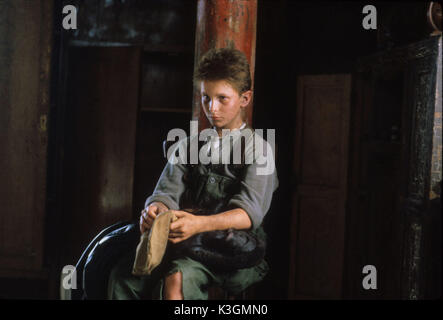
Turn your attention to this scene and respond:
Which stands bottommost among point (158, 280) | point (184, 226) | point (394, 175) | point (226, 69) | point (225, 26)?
point (158, 280)

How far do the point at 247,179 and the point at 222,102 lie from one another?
0.25 metres

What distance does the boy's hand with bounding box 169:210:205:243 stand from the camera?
1177mm

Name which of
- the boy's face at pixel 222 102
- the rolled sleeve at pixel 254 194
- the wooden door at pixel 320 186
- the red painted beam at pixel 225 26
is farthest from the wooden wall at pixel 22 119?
the wooden door at pixel 320 186

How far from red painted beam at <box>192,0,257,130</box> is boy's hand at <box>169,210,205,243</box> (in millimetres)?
420

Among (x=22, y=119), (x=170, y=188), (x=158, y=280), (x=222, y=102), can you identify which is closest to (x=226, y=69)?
(x=222, y=102)

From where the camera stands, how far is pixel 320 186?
2.53 metres

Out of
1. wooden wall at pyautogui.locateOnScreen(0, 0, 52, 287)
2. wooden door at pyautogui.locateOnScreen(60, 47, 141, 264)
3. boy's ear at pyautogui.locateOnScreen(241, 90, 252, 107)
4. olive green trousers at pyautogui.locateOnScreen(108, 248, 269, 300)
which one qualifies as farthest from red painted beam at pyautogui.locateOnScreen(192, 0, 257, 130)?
wooden door at pyautogui.locateOnScreen(60, 47, 141, 264)

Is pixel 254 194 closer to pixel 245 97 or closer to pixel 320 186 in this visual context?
pixel 245 97

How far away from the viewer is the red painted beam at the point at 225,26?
1523 mm

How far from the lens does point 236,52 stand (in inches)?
51.9

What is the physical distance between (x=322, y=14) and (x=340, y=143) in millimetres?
919

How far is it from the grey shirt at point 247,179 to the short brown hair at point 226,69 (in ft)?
0.52

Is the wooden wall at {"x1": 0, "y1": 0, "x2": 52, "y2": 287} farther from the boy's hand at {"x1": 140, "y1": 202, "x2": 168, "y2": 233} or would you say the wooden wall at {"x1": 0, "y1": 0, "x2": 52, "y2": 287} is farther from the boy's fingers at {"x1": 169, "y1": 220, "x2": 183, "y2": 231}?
the boy's fingers at {"x1": 169, "y1": 220, "x2": 183, "y2": 231}

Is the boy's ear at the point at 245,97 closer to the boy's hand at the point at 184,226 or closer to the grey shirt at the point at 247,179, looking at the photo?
the grey shirt at the point at 247,179
